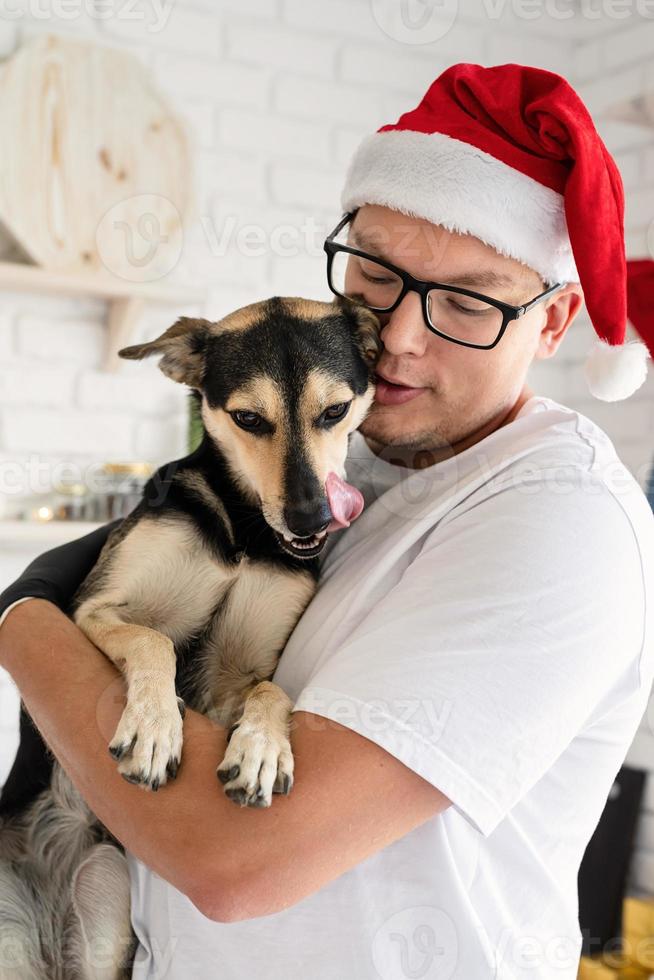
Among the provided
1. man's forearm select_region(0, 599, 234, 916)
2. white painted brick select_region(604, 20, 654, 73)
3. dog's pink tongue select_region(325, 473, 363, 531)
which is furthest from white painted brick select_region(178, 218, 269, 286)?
man's forearm select_region(0, 599, 234, 916)

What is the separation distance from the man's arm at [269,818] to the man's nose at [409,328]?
488 millimetres

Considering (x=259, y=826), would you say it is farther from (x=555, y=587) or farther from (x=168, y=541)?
(x=168, y=541)

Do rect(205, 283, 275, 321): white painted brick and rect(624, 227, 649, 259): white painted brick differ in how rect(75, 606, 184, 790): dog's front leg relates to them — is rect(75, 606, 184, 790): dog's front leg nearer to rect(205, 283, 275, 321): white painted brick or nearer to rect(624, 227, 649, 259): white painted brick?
rect(205, 283, 275, 321): white painted brick

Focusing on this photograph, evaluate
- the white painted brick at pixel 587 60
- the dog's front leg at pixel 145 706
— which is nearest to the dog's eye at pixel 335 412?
the dog's front leg at pixel 145 706

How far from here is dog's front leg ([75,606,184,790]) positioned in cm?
80

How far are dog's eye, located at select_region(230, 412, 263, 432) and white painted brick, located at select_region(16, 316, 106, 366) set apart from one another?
1.39 metres

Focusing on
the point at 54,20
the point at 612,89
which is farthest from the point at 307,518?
the point at 612,89

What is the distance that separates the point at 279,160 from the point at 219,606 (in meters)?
1.79

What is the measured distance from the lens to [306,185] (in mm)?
2660

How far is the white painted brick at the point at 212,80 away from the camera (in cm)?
249

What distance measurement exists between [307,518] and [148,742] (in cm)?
34

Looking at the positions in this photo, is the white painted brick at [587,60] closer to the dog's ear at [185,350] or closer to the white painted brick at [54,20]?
the white painted brick at [54,20]

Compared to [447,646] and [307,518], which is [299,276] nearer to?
[307,518]

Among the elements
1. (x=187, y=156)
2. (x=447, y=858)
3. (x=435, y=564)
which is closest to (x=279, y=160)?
(x=187, y=156)
